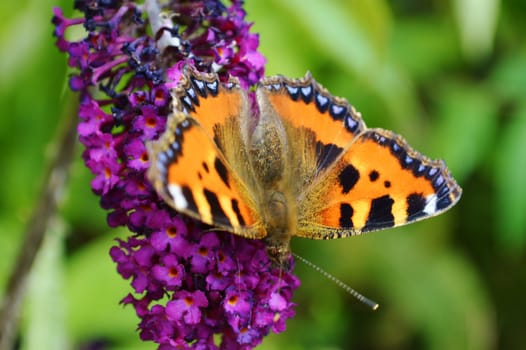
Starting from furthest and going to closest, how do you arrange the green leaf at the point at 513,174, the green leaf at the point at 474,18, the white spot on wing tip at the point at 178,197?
the green leaf at the point at 513,174 → the green leaf at the point at 474,18 → the white spot on wing tip at the point at 178,197

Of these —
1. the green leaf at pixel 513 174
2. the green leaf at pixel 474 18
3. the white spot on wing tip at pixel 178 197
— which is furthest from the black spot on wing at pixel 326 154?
the green leaf at pixel 513 174

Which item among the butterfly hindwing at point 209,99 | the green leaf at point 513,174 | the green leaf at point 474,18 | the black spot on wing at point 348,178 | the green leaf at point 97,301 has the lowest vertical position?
the green leaf at point 97,301

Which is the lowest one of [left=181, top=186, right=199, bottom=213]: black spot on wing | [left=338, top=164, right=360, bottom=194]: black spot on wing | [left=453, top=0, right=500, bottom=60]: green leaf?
[left=338, top=164, right=360, bottom=194]: black spot on wing

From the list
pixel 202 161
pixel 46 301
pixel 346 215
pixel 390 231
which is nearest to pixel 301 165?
pixel 346 215

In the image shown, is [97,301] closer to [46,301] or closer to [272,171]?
[46,301]

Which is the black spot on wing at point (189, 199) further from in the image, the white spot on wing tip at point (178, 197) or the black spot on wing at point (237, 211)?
the black spot on wing at point (237, 211)

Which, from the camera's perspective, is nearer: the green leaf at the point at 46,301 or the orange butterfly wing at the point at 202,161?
the orange butterfly wing at the point at 202,161

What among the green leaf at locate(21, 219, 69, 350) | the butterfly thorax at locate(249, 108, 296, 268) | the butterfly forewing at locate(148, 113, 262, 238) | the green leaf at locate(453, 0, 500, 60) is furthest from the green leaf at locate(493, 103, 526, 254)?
the green leaf at locate(21, 219, 69, 350)

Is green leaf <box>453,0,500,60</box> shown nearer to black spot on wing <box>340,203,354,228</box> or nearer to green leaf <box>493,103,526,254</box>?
green leaf <box>493,103,526,254</box>
